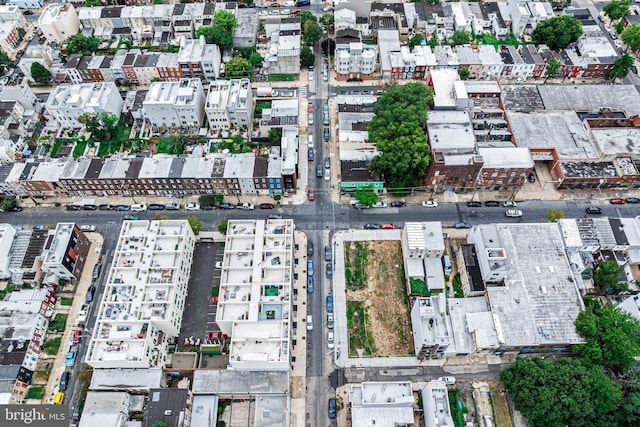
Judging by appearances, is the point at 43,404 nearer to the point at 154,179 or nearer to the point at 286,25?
the point at 154,179

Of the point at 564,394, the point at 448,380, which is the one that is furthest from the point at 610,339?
the point at 448,380

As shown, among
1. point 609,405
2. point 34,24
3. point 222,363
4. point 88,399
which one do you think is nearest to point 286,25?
point 34,24

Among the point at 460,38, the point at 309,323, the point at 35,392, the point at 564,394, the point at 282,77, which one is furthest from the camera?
the point at 460,38

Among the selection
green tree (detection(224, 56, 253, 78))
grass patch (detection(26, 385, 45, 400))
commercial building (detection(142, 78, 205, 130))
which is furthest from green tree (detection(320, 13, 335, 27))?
grass patch (detection(26, 385, 45, 400))

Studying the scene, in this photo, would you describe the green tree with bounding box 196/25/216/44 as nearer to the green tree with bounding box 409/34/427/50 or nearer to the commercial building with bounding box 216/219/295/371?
the green tree with bounding box 409/34/427/50

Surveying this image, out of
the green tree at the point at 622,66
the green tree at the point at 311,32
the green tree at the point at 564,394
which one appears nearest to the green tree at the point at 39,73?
the green tree at the point at 311,32

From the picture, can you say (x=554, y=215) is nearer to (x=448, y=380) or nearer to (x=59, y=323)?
(x=448, y=380)

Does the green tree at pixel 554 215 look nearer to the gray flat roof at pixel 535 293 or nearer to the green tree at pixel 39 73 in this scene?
the gray flat roof at pixel 535 293
